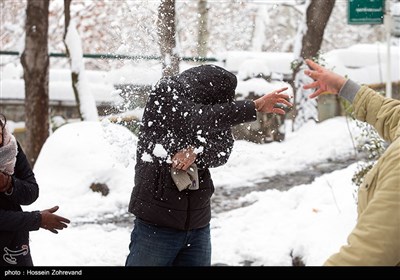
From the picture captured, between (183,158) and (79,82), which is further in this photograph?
(79,82)

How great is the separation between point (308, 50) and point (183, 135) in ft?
30.1

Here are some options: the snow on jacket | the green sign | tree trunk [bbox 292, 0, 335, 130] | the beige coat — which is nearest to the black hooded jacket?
the snow on jacket

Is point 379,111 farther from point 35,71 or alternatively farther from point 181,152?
point 35,71

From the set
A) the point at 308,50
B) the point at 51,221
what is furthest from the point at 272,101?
the point at 308,50

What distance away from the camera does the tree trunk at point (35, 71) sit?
876 cm

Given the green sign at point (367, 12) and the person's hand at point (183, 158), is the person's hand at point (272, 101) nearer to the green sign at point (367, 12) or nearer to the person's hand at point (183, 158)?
the person's hand at point (183, 158)

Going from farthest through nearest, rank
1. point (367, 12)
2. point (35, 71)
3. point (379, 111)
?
1. point (35, 71)
2. point (367, 12)
3. point (379, 111)

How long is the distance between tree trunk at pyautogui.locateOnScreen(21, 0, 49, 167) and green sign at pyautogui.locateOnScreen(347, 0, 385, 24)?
161 inches

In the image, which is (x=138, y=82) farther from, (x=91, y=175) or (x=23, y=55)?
(x=23, y=55)

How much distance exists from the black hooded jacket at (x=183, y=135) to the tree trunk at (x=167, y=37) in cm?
92

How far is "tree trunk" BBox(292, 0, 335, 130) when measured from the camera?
1127 cm

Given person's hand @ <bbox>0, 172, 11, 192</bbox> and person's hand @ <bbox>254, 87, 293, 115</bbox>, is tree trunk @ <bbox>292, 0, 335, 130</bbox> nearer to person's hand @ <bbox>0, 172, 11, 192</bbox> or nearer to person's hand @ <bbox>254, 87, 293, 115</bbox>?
person's hand @ <bbox>254, 87, 293, 115</bbox>

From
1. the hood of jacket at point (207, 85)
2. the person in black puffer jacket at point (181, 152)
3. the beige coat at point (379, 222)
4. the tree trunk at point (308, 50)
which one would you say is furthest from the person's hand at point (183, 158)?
the tree trunk at point (308, 50)

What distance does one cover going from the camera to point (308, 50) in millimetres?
11211
